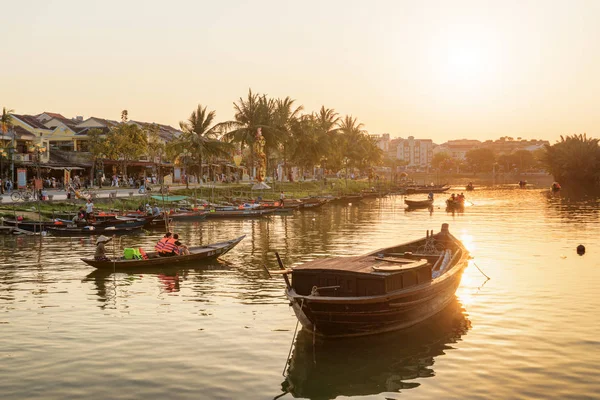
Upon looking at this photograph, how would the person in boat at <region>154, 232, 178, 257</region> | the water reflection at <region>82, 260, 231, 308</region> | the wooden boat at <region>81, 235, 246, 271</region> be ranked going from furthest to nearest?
1. the person in boat at <region>154, 232, 178, 257</region>
2. the wooden boat at <region>81, 235, 246, 271</region>
3. the water reflection at <region>82, 260, 231, 308</region>

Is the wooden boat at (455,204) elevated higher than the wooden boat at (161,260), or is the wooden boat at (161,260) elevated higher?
the wooden boat at (455,204)

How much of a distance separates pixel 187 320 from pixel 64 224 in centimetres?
2932

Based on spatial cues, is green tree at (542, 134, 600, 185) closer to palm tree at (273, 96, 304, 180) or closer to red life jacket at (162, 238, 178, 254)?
palm tree at (273, 96, 304, 180)

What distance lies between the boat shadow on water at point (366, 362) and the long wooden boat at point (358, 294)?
378mm

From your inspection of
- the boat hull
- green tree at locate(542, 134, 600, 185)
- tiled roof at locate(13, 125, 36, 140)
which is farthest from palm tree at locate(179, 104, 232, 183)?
green tree at locate(542, 134, 600, 185)

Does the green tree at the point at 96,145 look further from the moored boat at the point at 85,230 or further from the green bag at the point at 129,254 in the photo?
the green bag at the point at 129,254

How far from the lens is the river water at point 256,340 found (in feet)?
49.3

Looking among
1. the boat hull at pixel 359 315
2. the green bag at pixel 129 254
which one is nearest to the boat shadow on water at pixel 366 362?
the boat hull at pixel 359 315

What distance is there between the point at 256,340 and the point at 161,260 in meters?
13.5

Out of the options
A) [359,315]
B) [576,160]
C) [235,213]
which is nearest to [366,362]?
[359,315]

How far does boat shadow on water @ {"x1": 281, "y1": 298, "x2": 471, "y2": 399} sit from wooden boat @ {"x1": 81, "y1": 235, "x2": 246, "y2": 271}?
1378 centimetres

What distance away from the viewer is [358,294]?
17.4 meters

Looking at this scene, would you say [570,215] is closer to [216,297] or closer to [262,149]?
[262,149]

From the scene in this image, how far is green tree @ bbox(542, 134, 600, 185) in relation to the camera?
13162 centimetres
